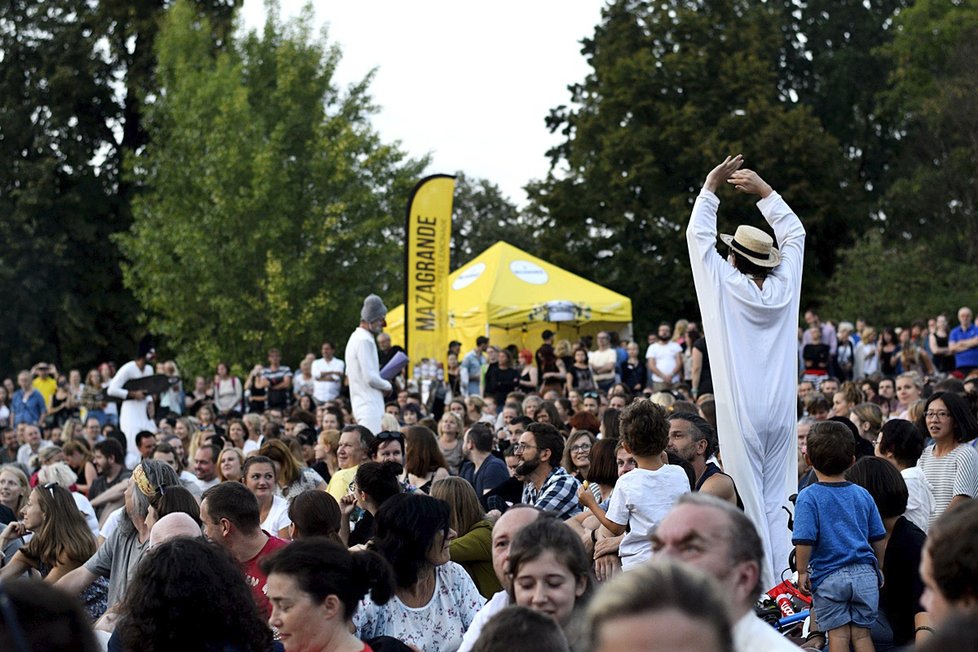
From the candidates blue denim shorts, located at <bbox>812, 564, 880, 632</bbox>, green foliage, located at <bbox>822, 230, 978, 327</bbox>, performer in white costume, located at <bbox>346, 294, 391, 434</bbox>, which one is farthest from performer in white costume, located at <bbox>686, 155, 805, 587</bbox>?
green foliage, located at <bbox>822, 230, 978, 327</bbox>

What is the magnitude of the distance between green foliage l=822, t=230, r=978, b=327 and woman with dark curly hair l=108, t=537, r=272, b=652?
3371 centimetres

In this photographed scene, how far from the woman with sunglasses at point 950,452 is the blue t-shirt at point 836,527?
172cm

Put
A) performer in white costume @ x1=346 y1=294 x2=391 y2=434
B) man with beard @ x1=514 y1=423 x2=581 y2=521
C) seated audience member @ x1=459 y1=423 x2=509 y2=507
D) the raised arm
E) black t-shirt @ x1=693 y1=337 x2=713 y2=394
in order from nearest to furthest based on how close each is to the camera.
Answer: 1. the raised arm
2. man with beard @ x1=514 y1=423 x2=581 y2=521
3. seated audience member @ x1=459 y1=423 x2=509 y2=507
4. performer in white costume @ x1=346 y1=294 x2=391 y2=434
5. black t-shirt @ x1=693 y1=337 x2=713 y2=394

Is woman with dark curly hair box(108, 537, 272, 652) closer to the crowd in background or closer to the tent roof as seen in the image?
the crowd in background

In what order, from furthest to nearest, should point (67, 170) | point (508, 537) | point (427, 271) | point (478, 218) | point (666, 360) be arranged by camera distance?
point (478, 218), point (67, 170), point (427, 271), point (666, 360), point (508, 537)

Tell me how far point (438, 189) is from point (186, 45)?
20086 mm

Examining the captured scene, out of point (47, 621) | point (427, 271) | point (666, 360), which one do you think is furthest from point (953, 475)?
point (427, 271)

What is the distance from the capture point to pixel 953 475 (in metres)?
8.25

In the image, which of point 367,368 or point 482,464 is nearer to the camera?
point 482,464

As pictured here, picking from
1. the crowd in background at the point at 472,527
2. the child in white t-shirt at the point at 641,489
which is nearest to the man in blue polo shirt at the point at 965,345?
the crowd in background at the point at 472,527

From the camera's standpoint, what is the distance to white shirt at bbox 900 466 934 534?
789 centimetres

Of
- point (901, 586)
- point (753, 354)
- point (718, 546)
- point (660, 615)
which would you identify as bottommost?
point (901, 586)

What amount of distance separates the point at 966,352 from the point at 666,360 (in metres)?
4.11

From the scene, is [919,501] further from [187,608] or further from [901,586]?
[187,608]
